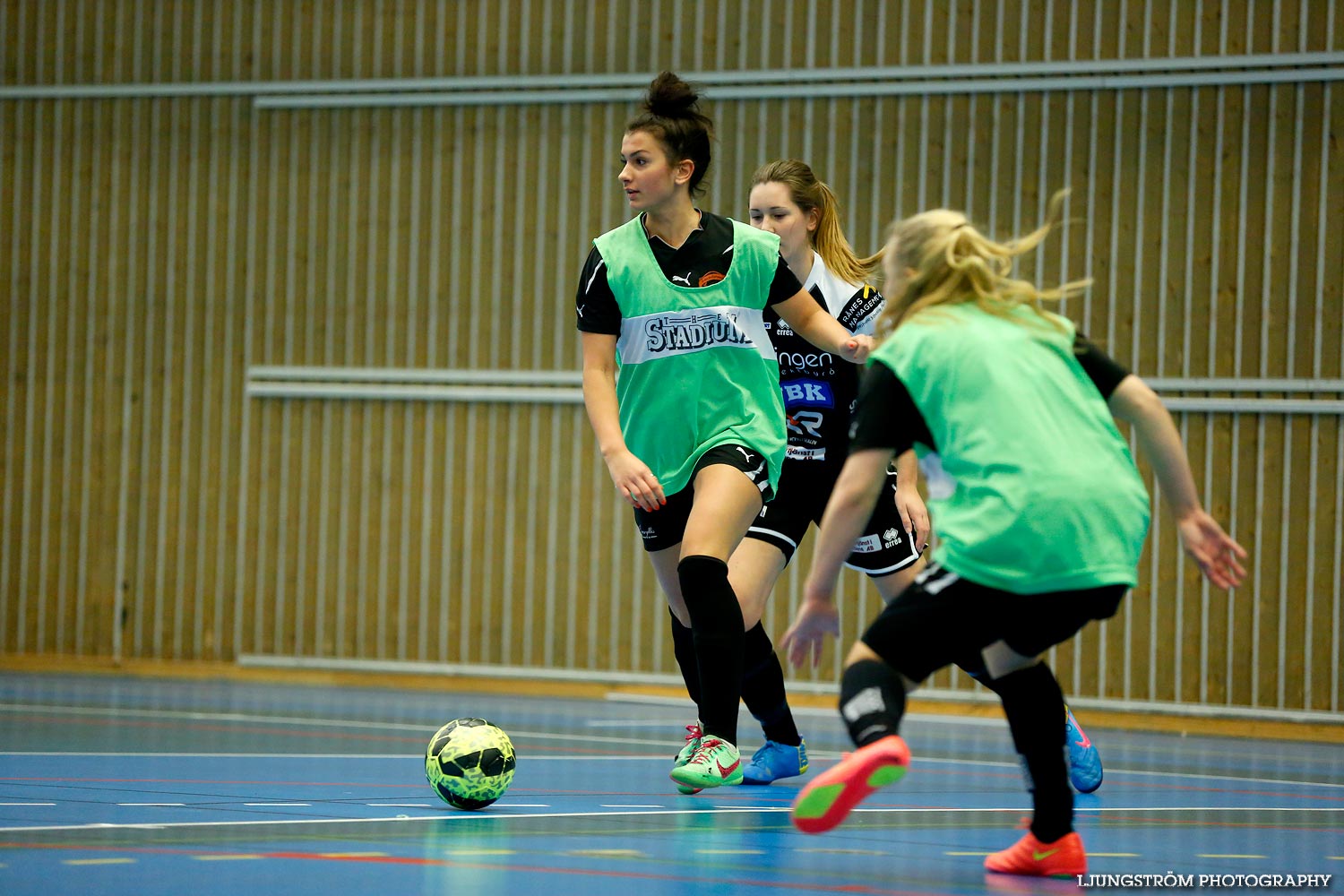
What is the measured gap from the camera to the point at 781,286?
4.77 meters

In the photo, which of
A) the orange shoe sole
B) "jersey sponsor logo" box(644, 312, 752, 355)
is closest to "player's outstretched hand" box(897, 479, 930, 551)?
"jersey sponsor logo" box(644, 312, 752, 355)

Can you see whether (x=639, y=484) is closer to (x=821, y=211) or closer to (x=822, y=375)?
(x=822, y=375)

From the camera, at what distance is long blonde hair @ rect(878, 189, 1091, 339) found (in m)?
3.11

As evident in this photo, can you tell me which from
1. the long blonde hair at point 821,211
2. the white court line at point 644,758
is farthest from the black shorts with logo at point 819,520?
the white court line at point 644,758

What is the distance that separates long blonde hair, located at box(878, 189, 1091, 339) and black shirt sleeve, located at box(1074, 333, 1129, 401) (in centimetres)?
7

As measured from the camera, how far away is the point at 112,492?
1168cm

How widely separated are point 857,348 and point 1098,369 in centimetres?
153

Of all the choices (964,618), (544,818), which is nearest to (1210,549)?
(964,618)

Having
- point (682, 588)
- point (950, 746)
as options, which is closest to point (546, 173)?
point (950, 746)

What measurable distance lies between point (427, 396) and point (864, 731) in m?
8.48

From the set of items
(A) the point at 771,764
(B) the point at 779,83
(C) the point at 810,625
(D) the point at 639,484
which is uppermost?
(B) the point at 779,83

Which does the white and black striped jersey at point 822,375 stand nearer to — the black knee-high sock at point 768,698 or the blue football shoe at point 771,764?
the black knee-high sock at point 768,698

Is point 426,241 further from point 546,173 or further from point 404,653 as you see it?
point 404,653

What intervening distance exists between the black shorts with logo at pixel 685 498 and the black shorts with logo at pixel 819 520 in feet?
1.56
